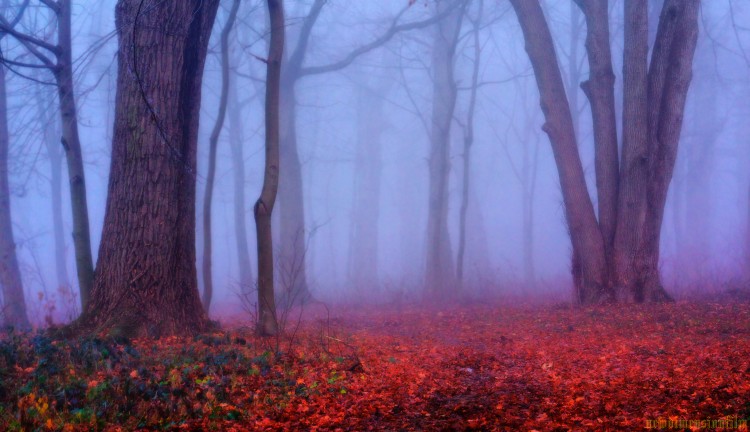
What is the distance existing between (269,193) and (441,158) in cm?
1204

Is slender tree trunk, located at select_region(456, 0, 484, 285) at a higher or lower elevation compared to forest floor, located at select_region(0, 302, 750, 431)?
higher

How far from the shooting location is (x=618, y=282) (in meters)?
9.52

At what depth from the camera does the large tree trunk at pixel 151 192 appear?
6609 mm

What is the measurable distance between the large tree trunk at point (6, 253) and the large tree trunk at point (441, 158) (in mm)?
9805

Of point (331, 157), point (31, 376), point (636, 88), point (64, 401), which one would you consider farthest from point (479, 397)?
point (331, 157)

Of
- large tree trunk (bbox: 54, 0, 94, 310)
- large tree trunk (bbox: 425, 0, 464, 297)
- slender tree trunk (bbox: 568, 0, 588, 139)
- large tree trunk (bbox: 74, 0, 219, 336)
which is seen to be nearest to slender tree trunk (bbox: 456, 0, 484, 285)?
large tree trunk (bbox: 425, 0, 464, 297)

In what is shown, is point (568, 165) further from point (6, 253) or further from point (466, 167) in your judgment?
point (6, 253)

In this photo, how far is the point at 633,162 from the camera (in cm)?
944

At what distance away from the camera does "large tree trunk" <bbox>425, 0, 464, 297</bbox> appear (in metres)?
16.9

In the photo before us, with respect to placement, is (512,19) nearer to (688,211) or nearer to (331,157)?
(688,211)

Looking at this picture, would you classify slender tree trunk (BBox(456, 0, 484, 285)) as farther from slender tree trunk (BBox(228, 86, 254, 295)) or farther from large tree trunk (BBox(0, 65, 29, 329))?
large tree trunk (BBox(0, 65, 29, 329))

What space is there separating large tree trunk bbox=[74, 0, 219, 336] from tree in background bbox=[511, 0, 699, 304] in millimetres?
6300

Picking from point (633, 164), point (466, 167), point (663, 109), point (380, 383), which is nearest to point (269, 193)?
point (380, 383)

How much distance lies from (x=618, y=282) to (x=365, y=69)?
23944mm
